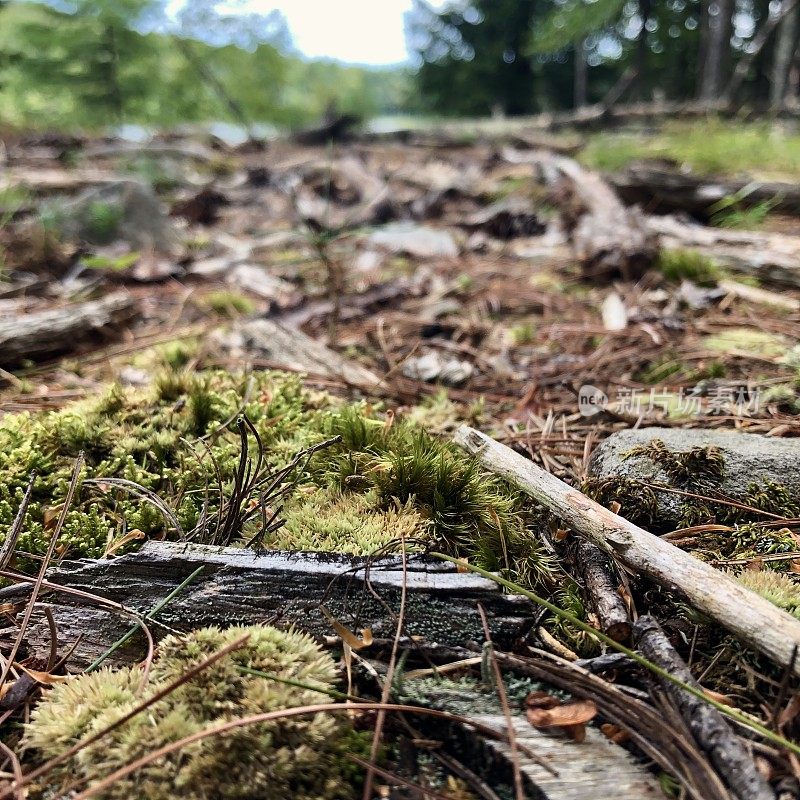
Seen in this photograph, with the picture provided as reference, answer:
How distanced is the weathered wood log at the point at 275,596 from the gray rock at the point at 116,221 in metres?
4.70

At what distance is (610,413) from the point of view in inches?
93.3

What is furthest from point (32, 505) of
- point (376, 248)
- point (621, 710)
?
point (376, 248)

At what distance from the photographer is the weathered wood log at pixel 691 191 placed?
5.29m

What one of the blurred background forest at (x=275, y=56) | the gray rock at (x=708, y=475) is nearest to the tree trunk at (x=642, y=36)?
the blurred background forest at (x=275, y=56)

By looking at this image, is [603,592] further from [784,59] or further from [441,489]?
[784,59]

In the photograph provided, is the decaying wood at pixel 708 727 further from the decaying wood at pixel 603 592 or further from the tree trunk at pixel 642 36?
the tree trunk at pixel 642 36

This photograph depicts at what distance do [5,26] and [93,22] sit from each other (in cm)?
194

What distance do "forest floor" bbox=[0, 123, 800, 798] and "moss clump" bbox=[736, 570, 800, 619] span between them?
8 cm

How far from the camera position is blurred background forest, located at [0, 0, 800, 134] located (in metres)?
11.6

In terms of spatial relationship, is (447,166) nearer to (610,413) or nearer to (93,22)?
(610,413)

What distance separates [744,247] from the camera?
439 cm

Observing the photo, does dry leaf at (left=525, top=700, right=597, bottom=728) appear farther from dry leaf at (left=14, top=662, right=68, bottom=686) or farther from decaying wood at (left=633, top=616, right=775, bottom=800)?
dry leaf at (left=14, top=662, right=68, bottom=686)

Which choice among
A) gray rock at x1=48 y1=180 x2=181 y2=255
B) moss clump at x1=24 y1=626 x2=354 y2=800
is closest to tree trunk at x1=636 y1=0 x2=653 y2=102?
gray rock at x1=48 y1=180 x2=181 y2=255

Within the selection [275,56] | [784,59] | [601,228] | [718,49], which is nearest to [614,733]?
[601,228]
